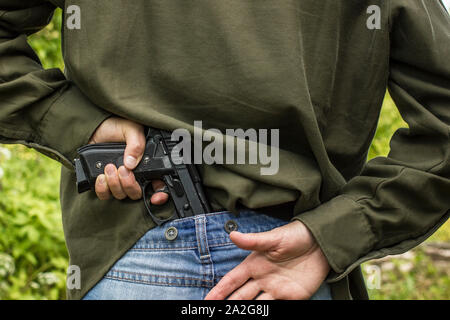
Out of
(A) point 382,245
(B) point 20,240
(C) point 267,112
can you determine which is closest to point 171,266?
(C) point 267,112

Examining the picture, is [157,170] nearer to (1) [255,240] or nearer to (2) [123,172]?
(2) [123,172]

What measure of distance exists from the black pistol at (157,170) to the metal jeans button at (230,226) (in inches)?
2.9

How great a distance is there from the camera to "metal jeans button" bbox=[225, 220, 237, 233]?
148 cm

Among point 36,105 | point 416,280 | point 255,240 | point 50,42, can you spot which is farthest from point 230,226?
point 50,42

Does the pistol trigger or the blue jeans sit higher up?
the pistol trigger

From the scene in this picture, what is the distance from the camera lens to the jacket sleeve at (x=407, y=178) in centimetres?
149

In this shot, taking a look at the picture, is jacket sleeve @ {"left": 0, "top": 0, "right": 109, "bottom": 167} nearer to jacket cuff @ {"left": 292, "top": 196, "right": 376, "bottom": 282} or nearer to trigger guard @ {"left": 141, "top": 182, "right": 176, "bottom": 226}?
trigger guard @ {"left": 141, "top": 182, "right": 176, "bottom": 226}

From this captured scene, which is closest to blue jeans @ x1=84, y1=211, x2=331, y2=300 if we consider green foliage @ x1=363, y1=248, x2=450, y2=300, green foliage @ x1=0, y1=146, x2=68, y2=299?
green foliage @ x1=0, y1=146, x2=68, y2=299

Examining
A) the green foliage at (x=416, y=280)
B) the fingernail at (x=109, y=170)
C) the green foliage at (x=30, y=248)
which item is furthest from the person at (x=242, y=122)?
the green foliage at (x=416, y=280)

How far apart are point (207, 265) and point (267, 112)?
47cm

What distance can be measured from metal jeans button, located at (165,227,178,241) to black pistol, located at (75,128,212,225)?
0.04 m

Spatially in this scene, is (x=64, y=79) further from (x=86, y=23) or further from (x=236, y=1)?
(x=236, y=1)
